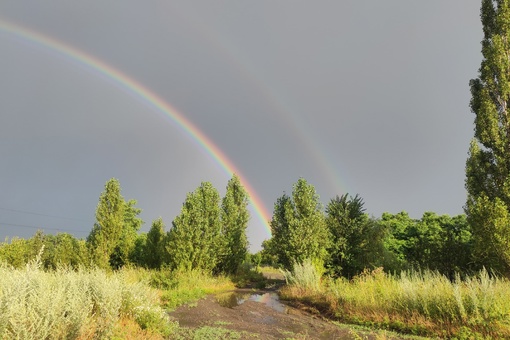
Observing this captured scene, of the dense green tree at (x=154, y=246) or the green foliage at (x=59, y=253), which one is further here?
the dense green tree at (x=154, y=246)

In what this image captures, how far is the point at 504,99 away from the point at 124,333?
820 inches

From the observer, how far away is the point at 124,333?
21.1 ft

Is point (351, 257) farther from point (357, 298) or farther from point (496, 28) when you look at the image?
point (496, 28)

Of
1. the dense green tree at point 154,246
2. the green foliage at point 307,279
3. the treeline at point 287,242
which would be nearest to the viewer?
the green foliage at point 307,279

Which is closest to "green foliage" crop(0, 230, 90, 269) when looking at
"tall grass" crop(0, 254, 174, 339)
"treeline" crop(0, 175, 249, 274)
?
"treeline" crop(0, 175, 249, 274)

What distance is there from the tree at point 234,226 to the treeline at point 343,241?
23.6 feet

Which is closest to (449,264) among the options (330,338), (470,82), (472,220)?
(472,220)

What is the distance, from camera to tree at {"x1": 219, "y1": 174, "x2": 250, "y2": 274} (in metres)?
32.9

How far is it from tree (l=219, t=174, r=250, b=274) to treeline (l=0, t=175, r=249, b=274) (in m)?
0.12

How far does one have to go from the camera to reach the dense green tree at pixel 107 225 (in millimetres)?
25250

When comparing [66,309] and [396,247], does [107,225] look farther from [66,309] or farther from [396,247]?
[396,247]

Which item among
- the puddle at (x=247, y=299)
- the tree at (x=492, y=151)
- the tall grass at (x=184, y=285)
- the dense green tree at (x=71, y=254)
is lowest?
the puddle at (x=247, y=299)

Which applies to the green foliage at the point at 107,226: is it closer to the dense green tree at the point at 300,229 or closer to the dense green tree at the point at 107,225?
the dense green tree at the point at 107,225

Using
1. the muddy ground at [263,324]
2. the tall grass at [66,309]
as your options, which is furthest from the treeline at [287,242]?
the tall grass at [66,309]
